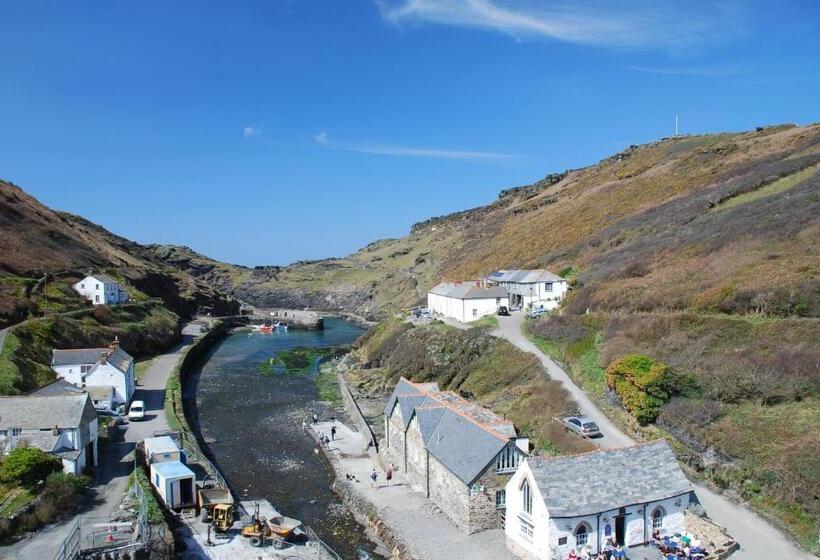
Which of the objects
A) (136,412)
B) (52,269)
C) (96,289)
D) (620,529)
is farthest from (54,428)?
(52,269)

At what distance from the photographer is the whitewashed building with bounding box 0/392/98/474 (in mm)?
30766

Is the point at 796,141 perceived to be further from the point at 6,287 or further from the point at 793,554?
the point at 6,287

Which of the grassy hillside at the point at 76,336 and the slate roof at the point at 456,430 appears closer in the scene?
the slate roof at the point at 456,430

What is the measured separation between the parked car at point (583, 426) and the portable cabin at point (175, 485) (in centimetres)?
1968

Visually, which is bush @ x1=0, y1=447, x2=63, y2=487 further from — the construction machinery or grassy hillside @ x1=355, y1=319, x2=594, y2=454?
grassy hillside @ x1=355, y1=319, x2=594, y2=454

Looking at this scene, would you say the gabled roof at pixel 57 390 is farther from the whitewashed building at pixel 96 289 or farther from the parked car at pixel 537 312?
the whitewashed building at pixel 96 289

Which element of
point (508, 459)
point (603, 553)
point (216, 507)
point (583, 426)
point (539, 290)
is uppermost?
point (539, 290)

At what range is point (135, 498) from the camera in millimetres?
28750

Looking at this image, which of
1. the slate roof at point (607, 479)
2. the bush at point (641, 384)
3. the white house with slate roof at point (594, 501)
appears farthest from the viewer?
the bush at point (641, 384)

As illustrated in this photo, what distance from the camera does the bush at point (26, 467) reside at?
27.5m

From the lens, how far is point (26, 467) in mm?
27891

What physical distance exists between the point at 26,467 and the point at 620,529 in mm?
25620

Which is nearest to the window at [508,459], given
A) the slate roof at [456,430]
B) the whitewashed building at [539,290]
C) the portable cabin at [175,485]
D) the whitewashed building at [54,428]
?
the slate roof at [456,430]

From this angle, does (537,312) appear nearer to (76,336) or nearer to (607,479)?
(607,479)
